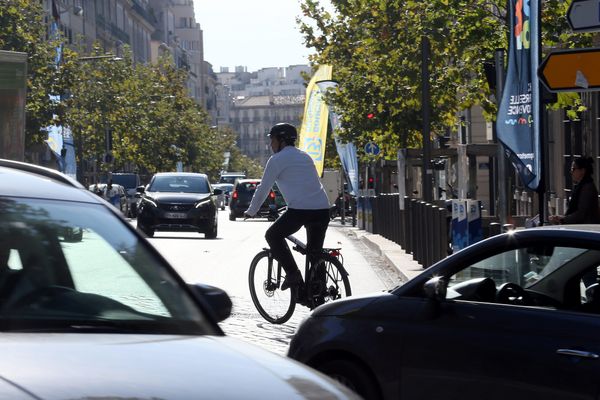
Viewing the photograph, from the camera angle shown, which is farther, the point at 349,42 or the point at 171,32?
the point at 171,32

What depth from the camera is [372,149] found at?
136ft

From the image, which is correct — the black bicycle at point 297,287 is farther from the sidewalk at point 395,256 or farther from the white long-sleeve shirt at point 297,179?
the sidewalk at point 395,256

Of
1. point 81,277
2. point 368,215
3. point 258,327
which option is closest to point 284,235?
point 258,327

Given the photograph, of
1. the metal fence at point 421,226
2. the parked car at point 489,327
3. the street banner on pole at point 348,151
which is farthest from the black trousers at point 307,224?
the street banner on pole at point 348,151

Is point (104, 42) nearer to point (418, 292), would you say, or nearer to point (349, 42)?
point (349, 42)

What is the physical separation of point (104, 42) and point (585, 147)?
7942 centimetres

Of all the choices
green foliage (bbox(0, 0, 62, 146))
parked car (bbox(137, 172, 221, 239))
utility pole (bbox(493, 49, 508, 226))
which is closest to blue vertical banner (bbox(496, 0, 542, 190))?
utility pole (bbox(493, 49, 508, 226))

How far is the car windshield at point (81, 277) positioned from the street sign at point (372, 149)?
36.3m

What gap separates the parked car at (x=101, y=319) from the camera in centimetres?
390

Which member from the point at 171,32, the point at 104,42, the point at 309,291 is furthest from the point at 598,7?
the point at 171,32

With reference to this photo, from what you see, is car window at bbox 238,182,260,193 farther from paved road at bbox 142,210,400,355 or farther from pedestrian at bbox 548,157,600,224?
pedestrian at bbox 548,157,600,224

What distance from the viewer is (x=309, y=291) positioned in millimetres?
13602

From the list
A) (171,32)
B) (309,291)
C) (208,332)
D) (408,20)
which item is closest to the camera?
(208,332)

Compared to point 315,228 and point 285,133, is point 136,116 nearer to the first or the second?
point 285,133
